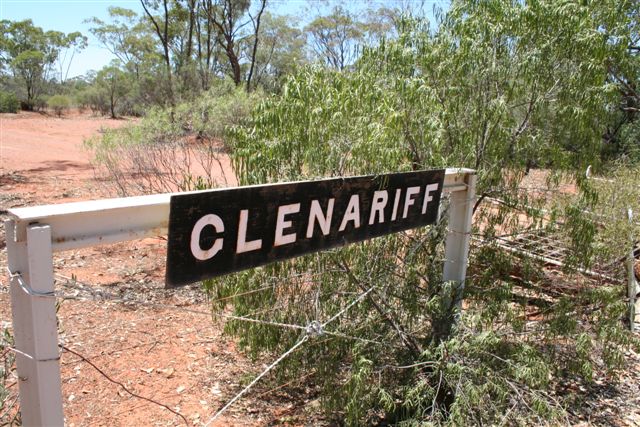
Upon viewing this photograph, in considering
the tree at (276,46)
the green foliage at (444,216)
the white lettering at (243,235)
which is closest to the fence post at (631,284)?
the green foliage at (444,216)

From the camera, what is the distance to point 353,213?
2.59m

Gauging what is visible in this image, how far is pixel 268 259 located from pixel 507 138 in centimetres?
229

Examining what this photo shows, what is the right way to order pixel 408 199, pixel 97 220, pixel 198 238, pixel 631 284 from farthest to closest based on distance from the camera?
pixel 631 284 < pixel 408 199 < pixel 198 238 < pixel 97 220

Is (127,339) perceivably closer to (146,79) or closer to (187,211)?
(187,211)

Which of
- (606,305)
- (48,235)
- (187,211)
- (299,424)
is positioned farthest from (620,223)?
(48,235)

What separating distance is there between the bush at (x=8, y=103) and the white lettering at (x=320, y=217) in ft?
118

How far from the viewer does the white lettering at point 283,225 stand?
219cm

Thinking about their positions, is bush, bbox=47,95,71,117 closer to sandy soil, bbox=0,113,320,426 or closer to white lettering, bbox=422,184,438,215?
sandy soil, bbox=0,113,320,426

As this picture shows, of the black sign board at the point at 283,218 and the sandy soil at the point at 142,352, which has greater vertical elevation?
the black sign board at the point at 283,218

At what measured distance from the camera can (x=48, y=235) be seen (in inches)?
59.1

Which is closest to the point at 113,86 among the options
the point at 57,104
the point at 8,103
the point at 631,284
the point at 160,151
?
the point at 57,104

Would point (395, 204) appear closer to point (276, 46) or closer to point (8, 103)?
point (276, 46)

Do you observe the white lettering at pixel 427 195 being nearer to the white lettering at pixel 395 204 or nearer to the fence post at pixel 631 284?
the white lettering at pixel 395 204

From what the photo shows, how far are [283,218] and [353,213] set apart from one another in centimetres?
50
